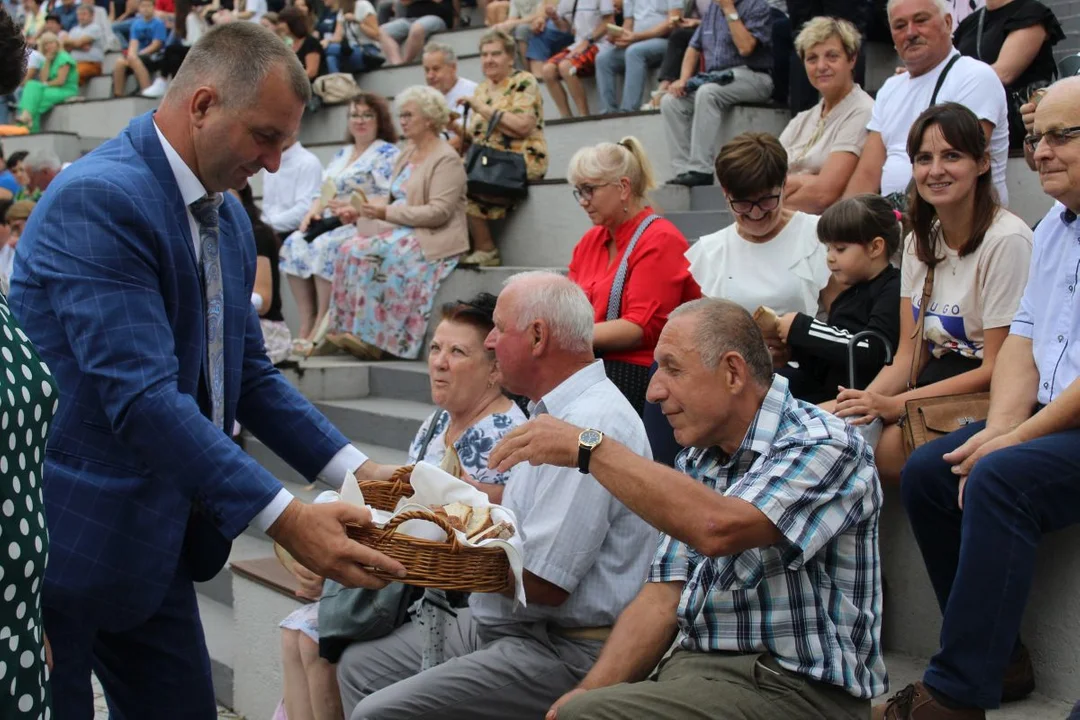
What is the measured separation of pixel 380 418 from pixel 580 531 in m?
3.59

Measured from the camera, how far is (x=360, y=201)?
24.5 feet

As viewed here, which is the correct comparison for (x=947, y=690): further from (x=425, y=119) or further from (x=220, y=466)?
(x=425, y=119)

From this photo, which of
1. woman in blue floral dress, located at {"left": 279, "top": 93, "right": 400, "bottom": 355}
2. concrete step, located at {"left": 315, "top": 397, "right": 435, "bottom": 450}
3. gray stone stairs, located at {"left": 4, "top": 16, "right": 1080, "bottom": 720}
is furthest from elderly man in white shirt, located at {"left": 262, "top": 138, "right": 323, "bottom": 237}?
concrete step, located at {"left": 315, "top": 397, "right": 435, "bottom": 450}

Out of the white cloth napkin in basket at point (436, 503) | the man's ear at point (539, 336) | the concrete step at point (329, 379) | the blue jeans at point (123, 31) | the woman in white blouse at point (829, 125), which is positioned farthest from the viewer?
the blue jeans at point (123, 31)

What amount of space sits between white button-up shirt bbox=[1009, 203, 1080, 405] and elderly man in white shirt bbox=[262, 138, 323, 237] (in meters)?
6.06

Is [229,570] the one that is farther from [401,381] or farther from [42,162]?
[42,162]

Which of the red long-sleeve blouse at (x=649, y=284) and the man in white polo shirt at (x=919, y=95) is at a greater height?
the man in white polo shirt at (x=919, y=95)

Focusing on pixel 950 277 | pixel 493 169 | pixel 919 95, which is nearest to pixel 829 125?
pixel 919 95

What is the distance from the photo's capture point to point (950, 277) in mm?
3799

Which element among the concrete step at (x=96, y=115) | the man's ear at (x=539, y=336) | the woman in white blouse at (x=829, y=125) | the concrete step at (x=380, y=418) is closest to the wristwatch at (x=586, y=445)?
the man's ear at (x=539, y=336)

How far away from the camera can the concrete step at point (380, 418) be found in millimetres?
6273

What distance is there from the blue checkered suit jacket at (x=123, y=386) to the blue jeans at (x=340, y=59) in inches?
394

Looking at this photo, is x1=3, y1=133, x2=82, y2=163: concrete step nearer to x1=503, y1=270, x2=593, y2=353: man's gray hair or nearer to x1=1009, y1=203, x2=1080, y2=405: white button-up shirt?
x1=503, y1=270, x2=593, y2=353: man's gray hair

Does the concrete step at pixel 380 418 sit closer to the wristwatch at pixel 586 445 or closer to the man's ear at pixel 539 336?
the man's ear at pixel 539 336
